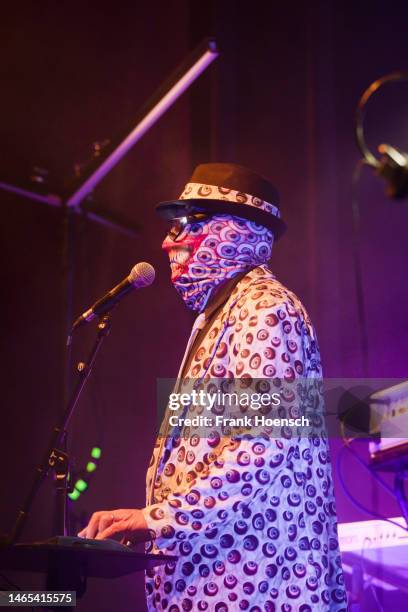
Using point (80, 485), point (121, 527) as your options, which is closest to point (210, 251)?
point (121, 527)

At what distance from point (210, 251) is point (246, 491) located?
829mm

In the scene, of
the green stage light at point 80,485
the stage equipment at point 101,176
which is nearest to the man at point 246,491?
the stage equipment at point 101,176

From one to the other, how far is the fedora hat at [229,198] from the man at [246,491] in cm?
24

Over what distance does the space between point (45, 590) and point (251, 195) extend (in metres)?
1.35

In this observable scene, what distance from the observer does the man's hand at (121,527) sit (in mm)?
1847

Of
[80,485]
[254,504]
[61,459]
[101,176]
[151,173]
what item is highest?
[151,173]

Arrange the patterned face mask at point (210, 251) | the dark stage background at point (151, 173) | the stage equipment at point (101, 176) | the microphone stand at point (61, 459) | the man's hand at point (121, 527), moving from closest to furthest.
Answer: the man's hand at point (121, 527) < the microphone stand at point (61, 459) < the patterned face mask at point (210, 251) < the stage equipment at point (101, 176) < the dark stage background at point (151, 173)

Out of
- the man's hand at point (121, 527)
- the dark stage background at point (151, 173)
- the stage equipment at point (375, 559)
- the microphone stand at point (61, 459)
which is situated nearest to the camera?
the man's hand at point (121, 527)

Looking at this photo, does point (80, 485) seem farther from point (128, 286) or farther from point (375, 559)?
point (128, 286)

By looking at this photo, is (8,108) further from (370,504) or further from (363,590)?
(363,590)

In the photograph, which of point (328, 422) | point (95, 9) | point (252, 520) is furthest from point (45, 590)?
point (95, 9)

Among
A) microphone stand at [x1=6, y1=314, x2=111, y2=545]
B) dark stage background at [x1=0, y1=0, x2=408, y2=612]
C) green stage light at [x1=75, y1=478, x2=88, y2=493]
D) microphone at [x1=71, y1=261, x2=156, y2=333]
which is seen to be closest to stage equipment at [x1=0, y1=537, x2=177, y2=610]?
microphone stand at [x1=6, y1=314, x2=111, y2=545]

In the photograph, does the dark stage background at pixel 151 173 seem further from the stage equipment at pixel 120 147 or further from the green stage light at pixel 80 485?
the green stage light at pixel 80 485

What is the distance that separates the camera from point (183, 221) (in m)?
2.48
